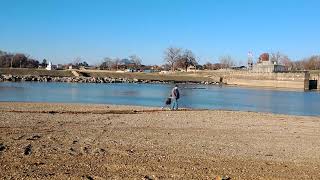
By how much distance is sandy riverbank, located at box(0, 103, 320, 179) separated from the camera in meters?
13.4

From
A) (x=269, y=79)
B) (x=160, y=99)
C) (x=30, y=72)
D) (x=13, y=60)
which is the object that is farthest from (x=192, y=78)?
(x=160, y=99)

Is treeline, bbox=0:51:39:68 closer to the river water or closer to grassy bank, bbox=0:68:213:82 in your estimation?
grassy bank, bbox=0:68:213:82

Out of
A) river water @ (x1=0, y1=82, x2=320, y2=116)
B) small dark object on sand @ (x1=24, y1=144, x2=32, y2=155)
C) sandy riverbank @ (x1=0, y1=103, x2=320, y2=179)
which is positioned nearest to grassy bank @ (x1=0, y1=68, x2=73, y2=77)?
river water @ (x1=0, y1=82, x2=320, y2=116)

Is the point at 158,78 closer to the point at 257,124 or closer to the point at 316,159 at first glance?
the point at 257,124

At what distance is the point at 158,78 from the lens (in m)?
154

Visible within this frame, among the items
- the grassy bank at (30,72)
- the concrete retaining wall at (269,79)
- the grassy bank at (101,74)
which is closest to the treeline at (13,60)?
the grassy bank at (101,74)

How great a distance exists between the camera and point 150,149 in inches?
681

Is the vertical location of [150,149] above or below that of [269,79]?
above

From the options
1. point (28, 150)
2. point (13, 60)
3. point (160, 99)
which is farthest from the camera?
point (13, 60)

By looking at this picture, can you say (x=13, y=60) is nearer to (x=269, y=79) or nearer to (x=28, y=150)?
(x=269, y=79)

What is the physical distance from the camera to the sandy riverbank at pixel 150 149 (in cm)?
1343

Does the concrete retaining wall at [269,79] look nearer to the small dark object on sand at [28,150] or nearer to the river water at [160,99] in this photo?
the river water at [160,99]

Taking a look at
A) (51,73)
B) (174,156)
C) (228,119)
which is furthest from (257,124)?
(51,73)

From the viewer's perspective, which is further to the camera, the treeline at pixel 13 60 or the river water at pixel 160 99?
the treeline at pixel 13 60
